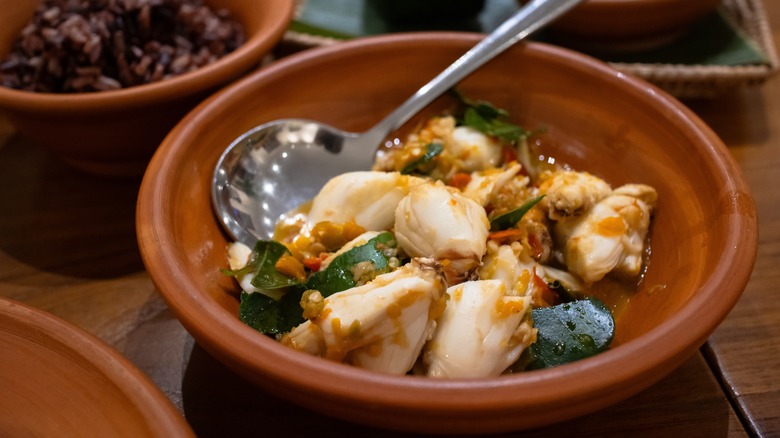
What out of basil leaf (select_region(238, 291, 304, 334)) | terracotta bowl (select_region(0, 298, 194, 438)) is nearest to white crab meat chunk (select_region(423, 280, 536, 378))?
basil leaf (select_region(238, 291, 304, 334))

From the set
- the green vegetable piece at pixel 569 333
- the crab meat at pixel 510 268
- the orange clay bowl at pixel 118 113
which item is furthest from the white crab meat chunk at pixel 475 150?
the orange clay bowl at pixel 118 113

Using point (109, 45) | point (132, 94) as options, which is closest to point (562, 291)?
point (132, 94)

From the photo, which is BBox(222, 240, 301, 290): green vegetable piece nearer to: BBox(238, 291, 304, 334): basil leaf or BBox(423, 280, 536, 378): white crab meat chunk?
BBox(238, 291, 304, 334): basil leaf

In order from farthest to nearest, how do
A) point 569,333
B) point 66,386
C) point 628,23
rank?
point 628,23 < point 569,333 < point 66,386

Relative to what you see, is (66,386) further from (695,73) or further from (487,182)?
(695,73)

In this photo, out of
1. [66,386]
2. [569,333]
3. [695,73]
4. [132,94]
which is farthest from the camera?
[695,73]

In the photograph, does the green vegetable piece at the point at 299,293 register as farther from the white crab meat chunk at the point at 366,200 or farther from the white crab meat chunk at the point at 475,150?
the white crab meat chunk at the point at 475,150
